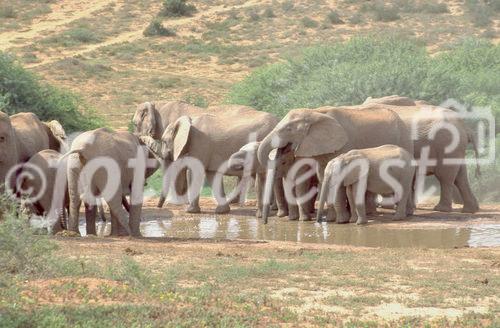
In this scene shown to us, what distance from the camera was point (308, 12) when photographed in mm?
57375

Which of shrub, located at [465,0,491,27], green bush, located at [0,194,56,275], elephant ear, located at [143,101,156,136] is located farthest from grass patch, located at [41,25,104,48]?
green bush, located at [0,194,56,275]

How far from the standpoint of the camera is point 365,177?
16781 millimetres

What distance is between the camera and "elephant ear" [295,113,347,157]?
17.8 m

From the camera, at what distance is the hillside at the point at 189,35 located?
42.4m

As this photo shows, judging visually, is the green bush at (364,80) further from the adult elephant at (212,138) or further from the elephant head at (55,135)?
the elephant head at (55,135)

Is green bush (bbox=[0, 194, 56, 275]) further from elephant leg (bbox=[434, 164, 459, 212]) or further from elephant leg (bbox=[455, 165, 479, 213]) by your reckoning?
elephant leg (bbox=[455, 165, 479, 213])

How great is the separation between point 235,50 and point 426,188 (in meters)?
28.5

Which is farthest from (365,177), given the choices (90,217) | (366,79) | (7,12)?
(7,12)

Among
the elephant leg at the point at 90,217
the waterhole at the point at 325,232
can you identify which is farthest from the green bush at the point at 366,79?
the elephant leg at the point at 90,217

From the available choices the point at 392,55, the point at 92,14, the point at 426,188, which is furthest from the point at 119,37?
the point at 426,188

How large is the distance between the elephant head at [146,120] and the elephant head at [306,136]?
393cm

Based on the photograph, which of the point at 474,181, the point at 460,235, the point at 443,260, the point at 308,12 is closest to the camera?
the point at 443,260

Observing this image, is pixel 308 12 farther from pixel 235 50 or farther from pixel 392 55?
pixel 392 55

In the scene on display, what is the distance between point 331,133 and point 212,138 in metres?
2.53
